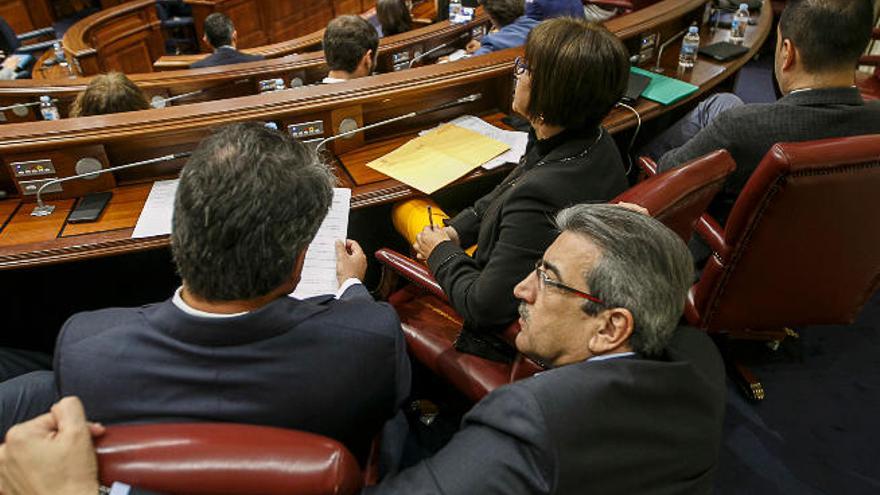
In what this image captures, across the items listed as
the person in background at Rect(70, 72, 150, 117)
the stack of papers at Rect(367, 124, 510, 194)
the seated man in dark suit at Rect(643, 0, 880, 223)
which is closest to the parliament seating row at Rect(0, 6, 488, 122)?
the person in background at Rect(70, 72, 150, 117)

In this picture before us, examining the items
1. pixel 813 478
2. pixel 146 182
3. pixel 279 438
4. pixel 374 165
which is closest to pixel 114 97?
pixel 146 182

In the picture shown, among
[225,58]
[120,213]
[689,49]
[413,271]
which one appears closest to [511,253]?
[413,271]

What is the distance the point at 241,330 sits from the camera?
2.71ft

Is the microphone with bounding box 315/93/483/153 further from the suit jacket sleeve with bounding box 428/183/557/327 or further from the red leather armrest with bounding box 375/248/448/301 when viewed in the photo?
the suit jacket sleeve with bounding box 428/183/557/327

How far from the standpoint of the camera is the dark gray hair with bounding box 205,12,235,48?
136 inches

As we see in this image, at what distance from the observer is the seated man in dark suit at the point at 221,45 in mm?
3428

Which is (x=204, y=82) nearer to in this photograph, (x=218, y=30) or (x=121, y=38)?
(x=218, y=30)

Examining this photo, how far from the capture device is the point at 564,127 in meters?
1.43

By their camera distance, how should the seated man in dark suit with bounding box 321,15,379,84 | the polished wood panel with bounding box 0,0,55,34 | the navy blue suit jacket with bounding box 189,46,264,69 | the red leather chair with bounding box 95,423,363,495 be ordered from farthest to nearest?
the polished wood panel with bounding box 0,0,55,34
the navy blue suit jacket with bounding box 189,46,264,69
the seated man in dark suit with bounding box 321,15,379,84
the red leather chair with bounding box 95,423,363,495

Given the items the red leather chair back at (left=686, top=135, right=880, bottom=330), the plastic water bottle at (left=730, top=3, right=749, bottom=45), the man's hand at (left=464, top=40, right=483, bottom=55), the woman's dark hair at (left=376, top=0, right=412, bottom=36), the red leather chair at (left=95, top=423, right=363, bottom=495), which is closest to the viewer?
the red leather chair at (left=95, top=423, right=363, bottom=495)

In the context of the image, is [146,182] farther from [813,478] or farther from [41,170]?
[813,478]

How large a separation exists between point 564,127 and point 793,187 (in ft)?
1.79

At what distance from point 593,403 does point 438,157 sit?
1.22m

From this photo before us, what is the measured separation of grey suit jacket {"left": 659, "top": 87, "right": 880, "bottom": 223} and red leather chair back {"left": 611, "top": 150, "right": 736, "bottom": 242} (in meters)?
0.36
